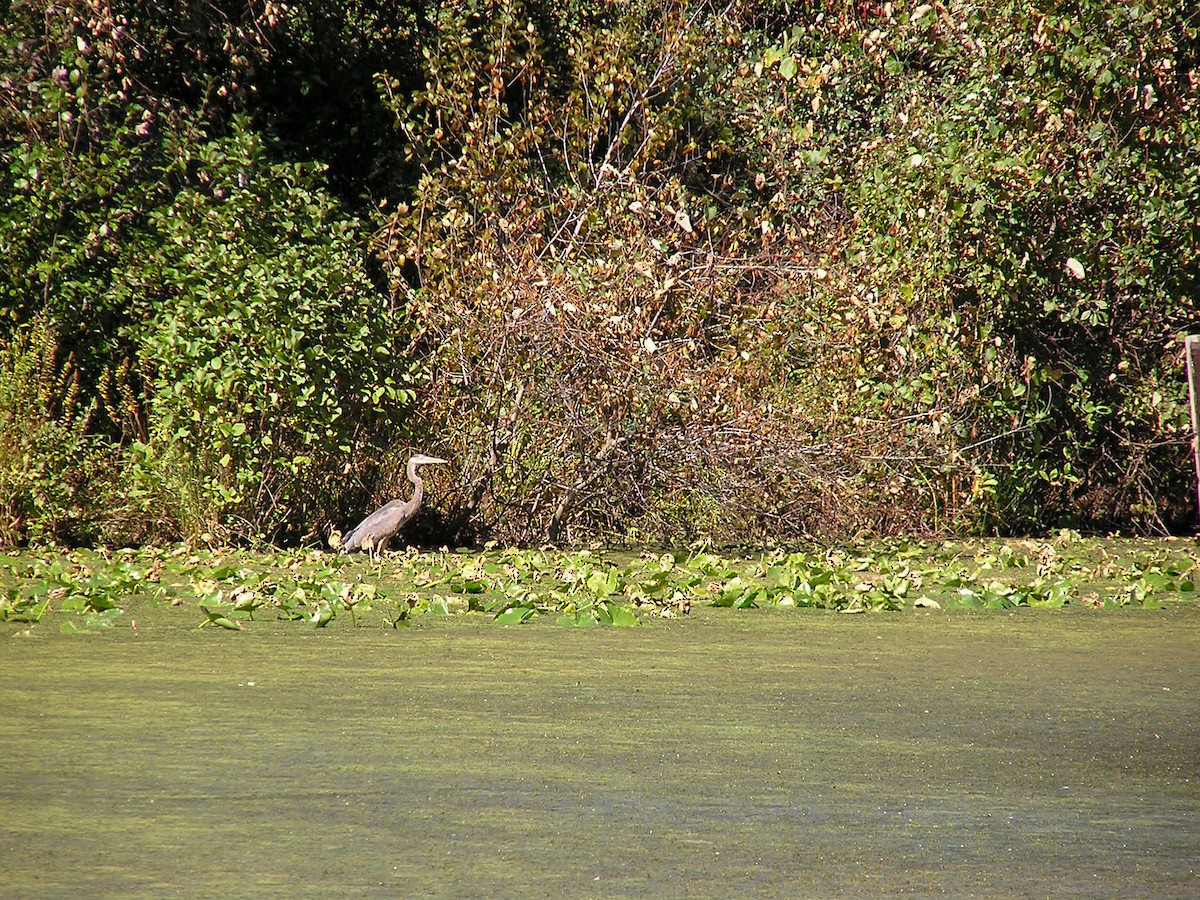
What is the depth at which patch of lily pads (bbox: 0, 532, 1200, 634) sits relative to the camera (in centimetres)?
641

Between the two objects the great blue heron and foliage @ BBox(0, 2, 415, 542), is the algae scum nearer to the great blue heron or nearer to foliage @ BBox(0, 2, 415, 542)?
the great blue heron

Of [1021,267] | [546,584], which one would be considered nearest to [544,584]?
[546,584]

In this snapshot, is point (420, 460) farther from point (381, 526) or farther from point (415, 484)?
point (381, 526)

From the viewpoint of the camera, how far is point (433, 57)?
10.9 metres

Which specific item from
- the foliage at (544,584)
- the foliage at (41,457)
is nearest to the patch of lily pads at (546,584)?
the foliage at (544,584)

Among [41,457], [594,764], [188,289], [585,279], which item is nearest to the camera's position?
[594,764]

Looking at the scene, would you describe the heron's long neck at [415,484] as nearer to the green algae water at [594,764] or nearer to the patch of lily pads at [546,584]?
the patch of lily pads at [546,584]

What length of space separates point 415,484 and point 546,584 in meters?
1.83

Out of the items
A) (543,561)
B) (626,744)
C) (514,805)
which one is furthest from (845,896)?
(543,561)

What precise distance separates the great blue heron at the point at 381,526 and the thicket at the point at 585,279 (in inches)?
20.1

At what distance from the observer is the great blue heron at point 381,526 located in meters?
8.71

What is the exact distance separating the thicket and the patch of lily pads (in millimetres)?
594

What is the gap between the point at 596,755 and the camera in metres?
3.78

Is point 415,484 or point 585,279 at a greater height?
point 585,279
